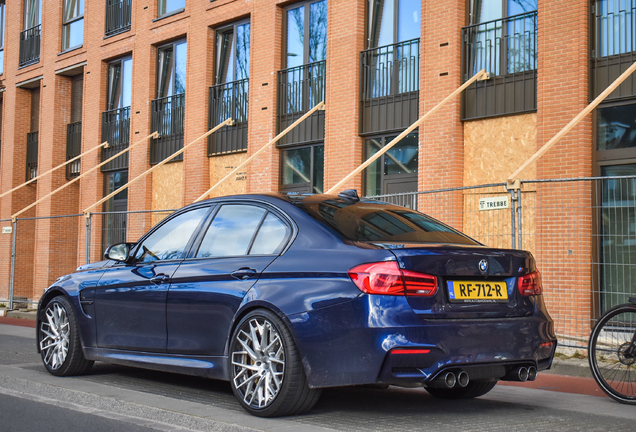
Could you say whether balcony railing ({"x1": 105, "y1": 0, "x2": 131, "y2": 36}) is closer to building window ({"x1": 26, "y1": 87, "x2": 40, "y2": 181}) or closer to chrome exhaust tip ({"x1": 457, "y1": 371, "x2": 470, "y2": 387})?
building window ({"x1": 26, "y1": 87, "x2": 40, "y2": 181})

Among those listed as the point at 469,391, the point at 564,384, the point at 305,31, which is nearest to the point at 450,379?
the point at 469,391

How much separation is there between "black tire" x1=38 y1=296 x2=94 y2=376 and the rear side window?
180 cm

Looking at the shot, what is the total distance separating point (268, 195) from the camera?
593 cm

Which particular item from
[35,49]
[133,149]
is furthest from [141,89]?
[35,49]

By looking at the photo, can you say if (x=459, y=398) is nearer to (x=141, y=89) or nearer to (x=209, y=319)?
(x=209, y=319)

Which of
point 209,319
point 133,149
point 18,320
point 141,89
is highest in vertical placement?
point 141,89

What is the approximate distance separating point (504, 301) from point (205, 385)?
2.91 m

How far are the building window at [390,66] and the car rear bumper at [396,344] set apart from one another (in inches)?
382

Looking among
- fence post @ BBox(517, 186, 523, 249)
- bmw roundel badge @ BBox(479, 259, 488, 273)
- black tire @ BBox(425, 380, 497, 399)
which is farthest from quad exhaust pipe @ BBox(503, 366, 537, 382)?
fence post @ BBox(517, 186, 523, 249)

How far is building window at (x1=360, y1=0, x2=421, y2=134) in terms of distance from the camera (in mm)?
14539

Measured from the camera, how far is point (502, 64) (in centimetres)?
1288

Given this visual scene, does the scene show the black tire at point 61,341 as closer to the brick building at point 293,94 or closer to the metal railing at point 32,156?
the brick building at point 293,94

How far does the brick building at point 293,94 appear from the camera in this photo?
39.2ft

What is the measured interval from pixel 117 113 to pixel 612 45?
14.5 metres
